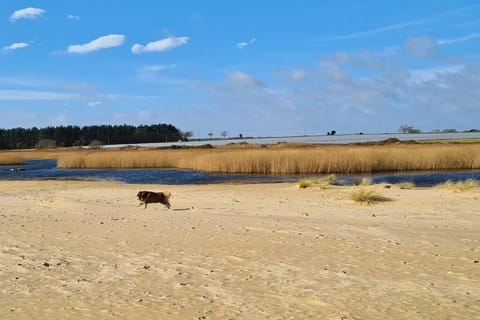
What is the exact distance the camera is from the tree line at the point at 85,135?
129 m

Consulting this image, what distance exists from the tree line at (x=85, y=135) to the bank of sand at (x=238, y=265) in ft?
372

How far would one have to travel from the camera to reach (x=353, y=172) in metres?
33.4

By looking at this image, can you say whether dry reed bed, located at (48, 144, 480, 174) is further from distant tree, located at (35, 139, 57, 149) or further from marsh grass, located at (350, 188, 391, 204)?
distant tree, located at (35, 139, 57, 149)

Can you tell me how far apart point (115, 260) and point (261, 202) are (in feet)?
31.1

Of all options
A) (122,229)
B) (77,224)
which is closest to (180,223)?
(122,229)

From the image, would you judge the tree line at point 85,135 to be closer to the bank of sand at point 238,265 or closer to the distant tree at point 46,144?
the distant tree at point 46,144

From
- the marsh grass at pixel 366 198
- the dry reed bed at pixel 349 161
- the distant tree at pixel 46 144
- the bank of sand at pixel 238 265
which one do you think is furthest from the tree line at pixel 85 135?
the bank of sand at pixel 238 265

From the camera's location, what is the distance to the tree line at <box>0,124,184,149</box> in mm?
129200

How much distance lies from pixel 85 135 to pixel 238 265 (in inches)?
5409

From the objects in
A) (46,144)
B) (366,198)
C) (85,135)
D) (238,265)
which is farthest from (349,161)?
(85,135)

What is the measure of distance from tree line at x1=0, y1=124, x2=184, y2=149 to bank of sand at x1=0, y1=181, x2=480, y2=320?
11327 centimetres

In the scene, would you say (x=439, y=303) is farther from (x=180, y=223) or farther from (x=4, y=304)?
(x=180, y=223)

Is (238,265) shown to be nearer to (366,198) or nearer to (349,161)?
(366,198)

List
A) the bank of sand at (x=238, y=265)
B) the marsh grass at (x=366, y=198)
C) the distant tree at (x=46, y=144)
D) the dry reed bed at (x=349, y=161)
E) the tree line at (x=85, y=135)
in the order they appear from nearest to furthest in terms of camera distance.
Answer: the bank of sand at (x=238, y=265), the marsh grass at (x=366, y=198), the dry reed bed at (x=349, y=161), the distant tree at (x=46, y=144), the tree line at (x=85, y=135)
